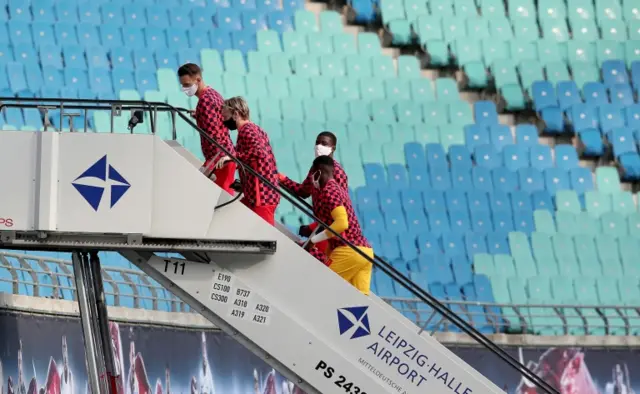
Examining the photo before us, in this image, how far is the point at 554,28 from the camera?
26312mm

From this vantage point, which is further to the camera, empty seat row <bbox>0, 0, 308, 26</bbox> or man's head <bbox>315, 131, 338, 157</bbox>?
empty seat row <bbox>0, 0, 308, 26</bbox>

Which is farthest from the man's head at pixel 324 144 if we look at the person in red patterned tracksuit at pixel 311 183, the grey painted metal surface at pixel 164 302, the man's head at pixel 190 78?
the grey painted metal surface at pixel 164 302

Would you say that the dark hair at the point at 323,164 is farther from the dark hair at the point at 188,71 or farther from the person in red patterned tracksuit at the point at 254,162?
the dark hair at the point at 188,71

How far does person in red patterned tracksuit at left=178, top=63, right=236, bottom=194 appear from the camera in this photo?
9.98 metres

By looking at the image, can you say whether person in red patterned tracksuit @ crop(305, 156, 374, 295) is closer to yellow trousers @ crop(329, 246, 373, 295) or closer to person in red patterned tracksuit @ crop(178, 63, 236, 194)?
yellow trousers @ crop(329, 246, 373, 295)

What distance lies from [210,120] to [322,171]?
0.88 meters

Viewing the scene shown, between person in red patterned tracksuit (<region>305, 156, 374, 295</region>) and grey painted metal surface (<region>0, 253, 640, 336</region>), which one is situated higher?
grey painted metal surface (<region>0, 253, 640, 336</region>)

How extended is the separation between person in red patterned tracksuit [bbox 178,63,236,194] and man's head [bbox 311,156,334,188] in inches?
22.5

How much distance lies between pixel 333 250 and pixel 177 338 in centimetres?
700

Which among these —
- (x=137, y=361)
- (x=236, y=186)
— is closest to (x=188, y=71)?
(x=236, y=186)

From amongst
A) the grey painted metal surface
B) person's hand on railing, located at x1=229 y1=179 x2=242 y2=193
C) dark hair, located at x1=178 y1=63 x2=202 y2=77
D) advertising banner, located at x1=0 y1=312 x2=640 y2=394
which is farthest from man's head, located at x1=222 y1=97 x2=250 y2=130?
advertising banner, located at x1=0 y1=312 x2=640 y2=394

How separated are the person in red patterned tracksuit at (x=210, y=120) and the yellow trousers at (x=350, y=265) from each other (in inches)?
33.4

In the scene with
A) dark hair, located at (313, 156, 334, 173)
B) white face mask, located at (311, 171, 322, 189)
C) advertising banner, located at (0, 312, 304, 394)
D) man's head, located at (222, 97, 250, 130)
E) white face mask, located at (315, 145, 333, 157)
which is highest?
man's head, located at (222, 97, 250, 130)

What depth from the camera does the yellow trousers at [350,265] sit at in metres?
9.90
